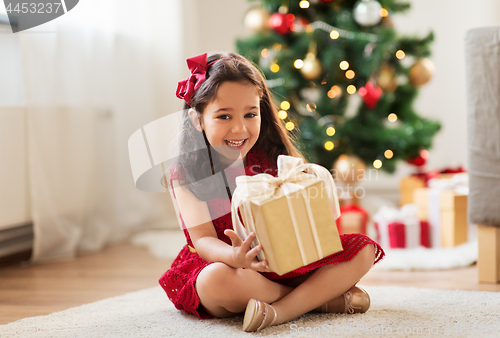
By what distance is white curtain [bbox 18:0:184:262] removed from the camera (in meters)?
1.60

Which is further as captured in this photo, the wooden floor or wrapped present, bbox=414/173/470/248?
wrapped present, bbox=414/173/470/248

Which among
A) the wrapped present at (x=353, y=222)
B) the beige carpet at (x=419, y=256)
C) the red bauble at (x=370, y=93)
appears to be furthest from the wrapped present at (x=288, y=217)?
the red bauble at (x=370, y=93)

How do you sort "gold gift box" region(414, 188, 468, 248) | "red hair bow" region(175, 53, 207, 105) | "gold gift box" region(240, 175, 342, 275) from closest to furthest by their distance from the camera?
1. "gold gift box" region(240, 175, 342, 275)
2. "red hair bow" region(175, 53, 207, 105)
3. "gold gift box" region(414, 188, 468, 248)

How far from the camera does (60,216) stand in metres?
1.66

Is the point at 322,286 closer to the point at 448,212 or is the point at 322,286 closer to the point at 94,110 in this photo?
the point at 448,212

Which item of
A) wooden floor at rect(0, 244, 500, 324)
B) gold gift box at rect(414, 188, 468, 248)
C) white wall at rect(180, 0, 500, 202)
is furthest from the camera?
white wall at rect(180, 0, 500, 202)

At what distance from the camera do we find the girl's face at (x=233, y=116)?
0.92m

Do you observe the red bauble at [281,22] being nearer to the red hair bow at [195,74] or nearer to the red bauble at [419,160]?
the red bauble at [419,160]

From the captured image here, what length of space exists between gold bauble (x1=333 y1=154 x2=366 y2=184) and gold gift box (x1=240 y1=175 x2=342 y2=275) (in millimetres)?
1123

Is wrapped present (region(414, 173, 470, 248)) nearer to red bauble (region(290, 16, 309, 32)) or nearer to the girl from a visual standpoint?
the girl

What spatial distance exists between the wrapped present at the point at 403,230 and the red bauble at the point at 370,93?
52cm

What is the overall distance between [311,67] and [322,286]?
3.81 feet

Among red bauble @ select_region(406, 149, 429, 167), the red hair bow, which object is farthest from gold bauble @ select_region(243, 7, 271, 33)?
the red hair bow

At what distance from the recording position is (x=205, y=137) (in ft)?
3.23
